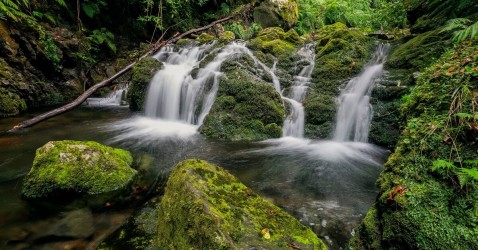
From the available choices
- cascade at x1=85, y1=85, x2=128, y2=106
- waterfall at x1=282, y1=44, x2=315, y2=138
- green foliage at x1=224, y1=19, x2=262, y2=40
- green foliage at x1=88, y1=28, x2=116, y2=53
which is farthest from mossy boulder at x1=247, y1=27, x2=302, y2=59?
green foliage at x1=88, y1=28, x2=116, y2=53

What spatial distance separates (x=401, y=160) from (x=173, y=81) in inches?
277

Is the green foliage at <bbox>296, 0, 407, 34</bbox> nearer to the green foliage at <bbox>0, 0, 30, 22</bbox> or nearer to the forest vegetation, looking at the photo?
the forest vegetation

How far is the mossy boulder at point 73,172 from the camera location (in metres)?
3.47

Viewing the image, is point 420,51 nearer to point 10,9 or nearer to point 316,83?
point 316,83

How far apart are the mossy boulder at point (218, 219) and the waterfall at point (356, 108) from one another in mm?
4634

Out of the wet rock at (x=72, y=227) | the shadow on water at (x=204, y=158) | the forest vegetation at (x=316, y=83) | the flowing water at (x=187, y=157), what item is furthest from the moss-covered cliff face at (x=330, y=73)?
the wet rock at (x=72, y=227)

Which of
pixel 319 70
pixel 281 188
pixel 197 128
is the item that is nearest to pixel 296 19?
pixel 319 70

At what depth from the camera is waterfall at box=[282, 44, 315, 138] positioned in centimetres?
676

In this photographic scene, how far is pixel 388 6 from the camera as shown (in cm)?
922

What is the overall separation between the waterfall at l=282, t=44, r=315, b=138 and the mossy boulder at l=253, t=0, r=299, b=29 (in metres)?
5.19

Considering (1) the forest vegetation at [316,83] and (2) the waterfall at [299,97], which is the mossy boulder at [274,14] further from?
(2) the waterfall at [299,97]

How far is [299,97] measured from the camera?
295 inches

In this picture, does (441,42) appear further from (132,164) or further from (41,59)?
(41,59)

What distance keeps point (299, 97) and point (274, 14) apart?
7986mm
